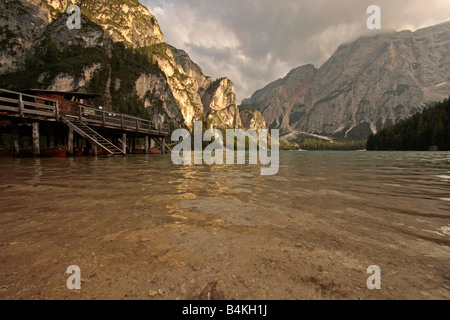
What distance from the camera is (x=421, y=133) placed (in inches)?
2662

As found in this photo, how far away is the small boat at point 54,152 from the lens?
14.9m

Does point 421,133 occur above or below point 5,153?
Answer: above

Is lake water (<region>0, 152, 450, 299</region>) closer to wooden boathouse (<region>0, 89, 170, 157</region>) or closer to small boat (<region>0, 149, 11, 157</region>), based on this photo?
wooden boathouse (<region>0, 89, 170, 157</region>)

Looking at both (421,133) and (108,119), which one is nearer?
(108,119)

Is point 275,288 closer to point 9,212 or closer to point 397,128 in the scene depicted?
point 9,212

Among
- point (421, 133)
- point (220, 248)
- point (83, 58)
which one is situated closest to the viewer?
point (220, 248)

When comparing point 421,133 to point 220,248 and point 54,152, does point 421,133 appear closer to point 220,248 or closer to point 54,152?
point 220,248

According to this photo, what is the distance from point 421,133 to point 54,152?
315 feet

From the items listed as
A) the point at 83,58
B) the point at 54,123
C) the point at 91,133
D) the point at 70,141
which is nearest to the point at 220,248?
the point at 70,141

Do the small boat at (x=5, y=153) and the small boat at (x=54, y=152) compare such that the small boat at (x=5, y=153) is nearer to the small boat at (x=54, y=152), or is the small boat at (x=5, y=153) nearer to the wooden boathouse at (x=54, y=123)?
the wooden boathouse at (x=54, y=123)

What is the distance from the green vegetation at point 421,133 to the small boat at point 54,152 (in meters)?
93.0

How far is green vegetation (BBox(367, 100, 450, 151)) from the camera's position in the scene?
2480 inches

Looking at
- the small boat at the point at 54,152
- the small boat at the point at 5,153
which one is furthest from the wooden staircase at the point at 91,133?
the small boat at the point at 5,153

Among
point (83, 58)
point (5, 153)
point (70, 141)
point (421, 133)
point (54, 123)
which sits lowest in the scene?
point (5, 153)
